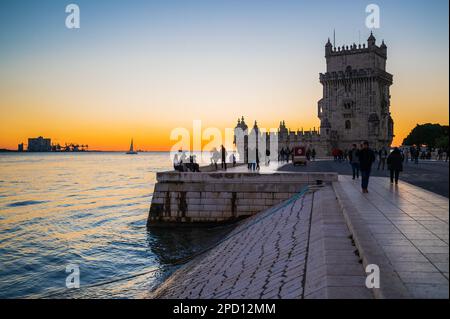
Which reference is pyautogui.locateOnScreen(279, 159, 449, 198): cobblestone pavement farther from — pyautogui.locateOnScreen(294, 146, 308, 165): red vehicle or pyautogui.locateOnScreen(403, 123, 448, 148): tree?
pyautogui.locateOnScreen(403, 123, 448, 148): tree

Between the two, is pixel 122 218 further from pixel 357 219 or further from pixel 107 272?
pixel 357 219

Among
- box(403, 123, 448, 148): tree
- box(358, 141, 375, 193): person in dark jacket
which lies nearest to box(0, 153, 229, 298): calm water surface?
box(358, 141, 375, 193): person in dark jacket

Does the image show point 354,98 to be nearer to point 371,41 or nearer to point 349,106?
point 349,106

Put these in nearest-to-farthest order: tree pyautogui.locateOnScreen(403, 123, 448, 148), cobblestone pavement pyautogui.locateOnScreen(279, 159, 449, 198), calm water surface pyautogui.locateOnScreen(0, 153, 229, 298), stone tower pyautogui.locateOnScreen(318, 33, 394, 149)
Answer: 1. calm water surface pyautogui.locateOnScreen(0, 153, 229, 298)
2. cobblestone pavement pyautogui.locateOnScreen(279, 159, 449, 198)
3. stone tower pyautogui.locateOnScreen(318, 33, 394, 149)
4. tree pyautogui.locateOnScreen(403, 123, 448, 148)

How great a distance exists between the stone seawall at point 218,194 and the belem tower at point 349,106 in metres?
42.1

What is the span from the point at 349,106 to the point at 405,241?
59.4m

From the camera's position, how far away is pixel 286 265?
8.24 metres

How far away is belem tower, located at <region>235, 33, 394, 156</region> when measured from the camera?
62.5 m

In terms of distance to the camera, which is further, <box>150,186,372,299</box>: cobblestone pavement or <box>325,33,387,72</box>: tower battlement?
<box>325,33,387,72</box>: tower battlement

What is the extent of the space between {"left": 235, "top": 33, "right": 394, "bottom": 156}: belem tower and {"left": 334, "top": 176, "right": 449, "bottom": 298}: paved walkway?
51145mm

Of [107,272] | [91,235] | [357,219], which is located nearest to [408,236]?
[357,219]

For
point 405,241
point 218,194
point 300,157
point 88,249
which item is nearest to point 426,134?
point 300,157

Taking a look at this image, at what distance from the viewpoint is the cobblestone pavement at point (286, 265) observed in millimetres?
6117
